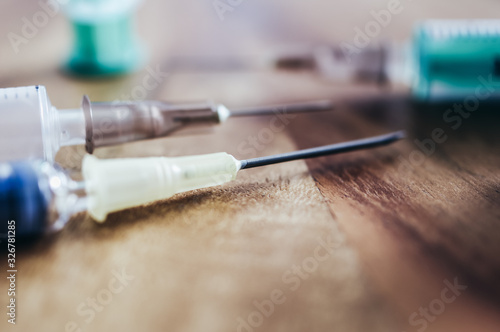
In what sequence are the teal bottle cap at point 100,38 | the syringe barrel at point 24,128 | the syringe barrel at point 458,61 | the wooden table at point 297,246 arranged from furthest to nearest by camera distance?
the teal bottle cap at point 100,38 < the syringe barrel at point 458,61 < the syringe barrel at point 24,128 < the wooden table at point 297,246

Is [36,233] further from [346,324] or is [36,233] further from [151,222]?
[346,324]

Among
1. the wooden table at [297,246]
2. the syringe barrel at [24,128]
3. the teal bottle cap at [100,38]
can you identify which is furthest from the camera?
the teal bottle cap at [100,38]

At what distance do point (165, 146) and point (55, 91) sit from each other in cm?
28

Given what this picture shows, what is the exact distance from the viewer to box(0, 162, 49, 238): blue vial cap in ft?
1.09

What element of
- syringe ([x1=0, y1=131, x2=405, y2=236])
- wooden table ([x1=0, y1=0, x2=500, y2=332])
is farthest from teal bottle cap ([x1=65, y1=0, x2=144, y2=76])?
syringe ([x1=0, y1=131, x2=405, y2=236])

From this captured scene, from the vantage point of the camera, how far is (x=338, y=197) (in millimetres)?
428

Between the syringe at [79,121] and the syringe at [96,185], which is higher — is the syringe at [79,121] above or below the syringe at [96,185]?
above

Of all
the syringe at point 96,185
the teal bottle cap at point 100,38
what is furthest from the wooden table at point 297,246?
the teal bottle cap at point 100,38

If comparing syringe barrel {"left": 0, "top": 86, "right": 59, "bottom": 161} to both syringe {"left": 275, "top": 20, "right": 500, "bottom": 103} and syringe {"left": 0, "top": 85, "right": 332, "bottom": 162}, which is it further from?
syringe {"left": 275, "top": 20, "right": 500, "bottom": 103}

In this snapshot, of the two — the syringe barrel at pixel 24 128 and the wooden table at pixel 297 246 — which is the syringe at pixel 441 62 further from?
the syringe barrel at pixel 24 128

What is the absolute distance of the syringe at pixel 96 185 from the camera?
337 mm

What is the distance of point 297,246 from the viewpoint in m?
0.36

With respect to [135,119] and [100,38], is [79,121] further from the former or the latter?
[100,38]

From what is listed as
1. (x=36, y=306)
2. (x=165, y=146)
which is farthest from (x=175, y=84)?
(x=36, y=306)
